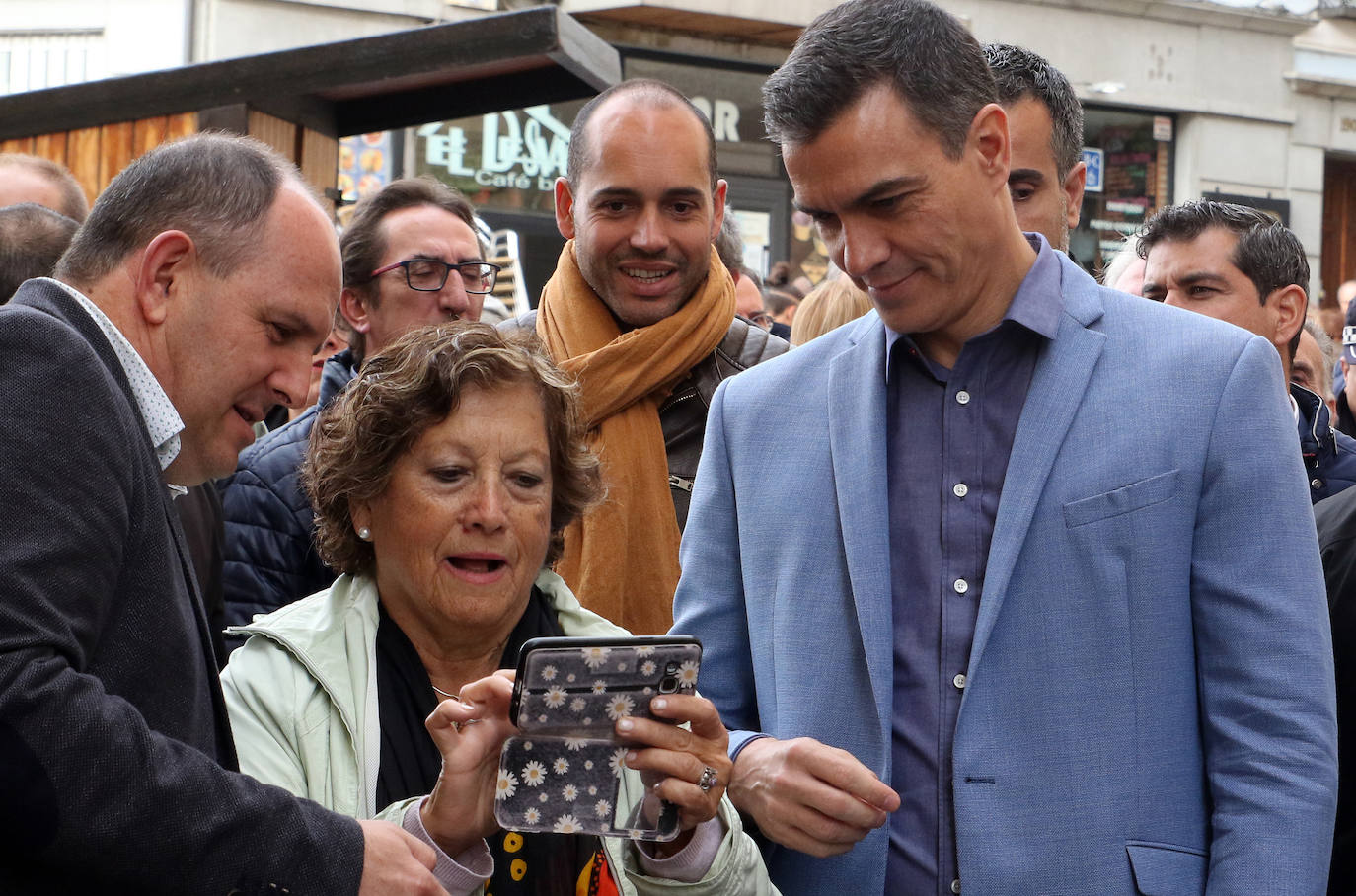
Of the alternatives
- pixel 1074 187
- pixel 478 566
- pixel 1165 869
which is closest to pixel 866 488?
pixel 1165 869

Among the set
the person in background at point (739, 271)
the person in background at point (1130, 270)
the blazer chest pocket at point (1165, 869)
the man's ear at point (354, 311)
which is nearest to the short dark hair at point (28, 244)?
the man's ear at point (354, 311)

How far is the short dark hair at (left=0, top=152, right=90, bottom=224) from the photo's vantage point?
5.00m

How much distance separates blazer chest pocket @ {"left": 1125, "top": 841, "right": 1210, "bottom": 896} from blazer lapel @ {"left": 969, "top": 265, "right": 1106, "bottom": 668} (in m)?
0.37

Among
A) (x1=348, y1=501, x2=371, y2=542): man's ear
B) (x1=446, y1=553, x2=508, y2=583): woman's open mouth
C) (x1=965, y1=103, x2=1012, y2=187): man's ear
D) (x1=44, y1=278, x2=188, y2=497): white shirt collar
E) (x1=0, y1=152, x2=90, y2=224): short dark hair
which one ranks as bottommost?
(x1=446, y1=553, x2=508, y2=583): woman's open mouth

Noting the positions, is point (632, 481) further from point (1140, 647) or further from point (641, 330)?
point (1140, 647)

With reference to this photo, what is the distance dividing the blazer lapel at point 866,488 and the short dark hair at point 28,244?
209cm

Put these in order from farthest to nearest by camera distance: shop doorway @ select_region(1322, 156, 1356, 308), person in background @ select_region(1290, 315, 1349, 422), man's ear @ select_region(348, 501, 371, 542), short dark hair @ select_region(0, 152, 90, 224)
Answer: shop doorway @ select_region(1322, 156, 1356, 308)
person in background @ select_region(1290, 315, 1349, 422)
short dark hair @ select_region(0, 152, 90, 224)
man's ear @ select_region(348, 501, 371, 542)

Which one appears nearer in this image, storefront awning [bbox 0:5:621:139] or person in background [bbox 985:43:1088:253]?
person in background [bbox 985:43:1088:253]

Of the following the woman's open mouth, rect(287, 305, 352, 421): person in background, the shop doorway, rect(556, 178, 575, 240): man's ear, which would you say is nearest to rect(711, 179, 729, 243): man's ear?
rect(556, 178, 575, 240): man's ear

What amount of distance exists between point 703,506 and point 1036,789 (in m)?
0.76

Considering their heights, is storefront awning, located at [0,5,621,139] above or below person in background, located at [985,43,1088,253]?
above

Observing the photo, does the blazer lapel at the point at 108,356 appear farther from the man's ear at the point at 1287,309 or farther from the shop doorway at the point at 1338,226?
the shop doorway at the point at 1338,226

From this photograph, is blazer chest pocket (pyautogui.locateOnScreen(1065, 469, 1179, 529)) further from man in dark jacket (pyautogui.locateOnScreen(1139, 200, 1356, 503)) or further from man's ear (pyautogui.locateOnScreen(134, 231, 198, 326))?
man in dark jacket (pyautogui.locateOnScreen(1139, 200, 1356, 503))

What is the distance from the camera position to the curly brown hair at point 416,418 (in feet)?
10.1
